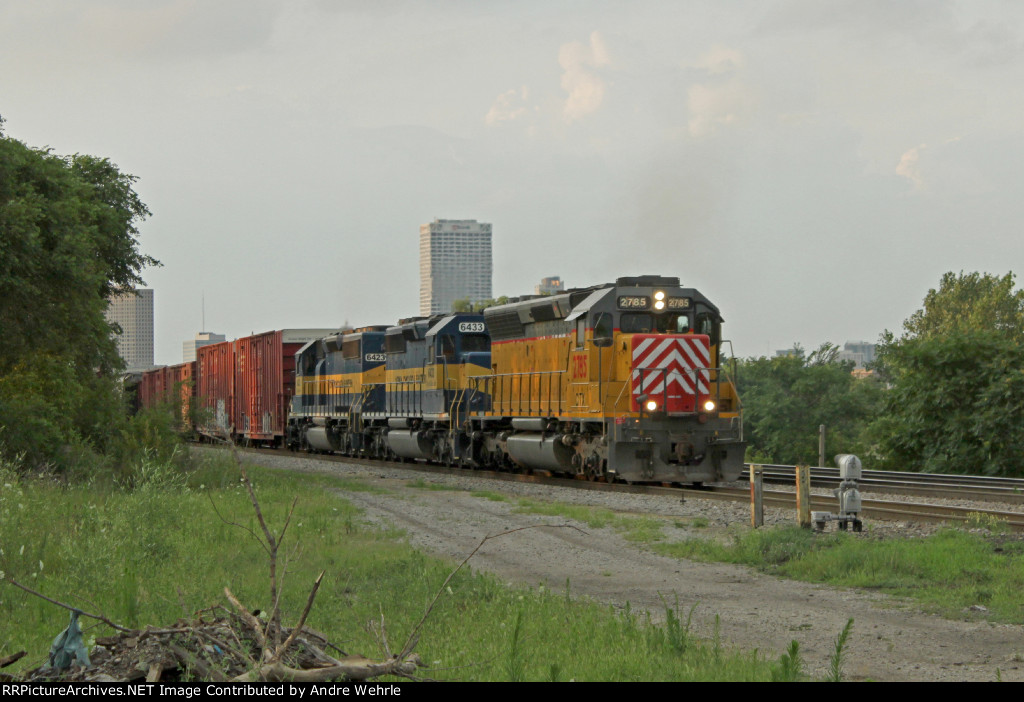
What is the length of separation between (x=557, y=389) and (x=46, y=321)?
964 centimetres

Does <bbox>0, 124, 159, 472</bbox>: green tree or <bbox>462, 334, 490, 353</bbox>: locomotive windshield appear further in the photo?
<bbox>462, 334, 490, 353</bbox>: locomotive windshield

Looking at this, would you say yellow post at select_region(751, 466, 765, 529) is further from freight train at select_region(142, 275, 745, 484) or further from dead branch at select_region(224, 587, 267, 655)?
dead branch at select_region(224, 587, 267, 655)

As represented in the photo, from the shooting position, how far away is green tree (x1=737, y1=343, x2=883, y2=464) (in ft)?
125

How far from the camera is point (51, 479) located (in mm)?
15375

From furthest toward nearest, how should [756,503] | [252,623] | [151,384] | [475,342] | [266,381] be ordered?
1. [151,384]
2. [266,381]
3. [475,342]
4. [756,503]
5. [252,623]

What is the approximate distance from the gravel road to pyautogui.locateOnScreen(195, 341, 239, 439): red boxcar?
2646cm

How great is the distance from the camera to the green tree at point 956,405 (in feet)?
75.3

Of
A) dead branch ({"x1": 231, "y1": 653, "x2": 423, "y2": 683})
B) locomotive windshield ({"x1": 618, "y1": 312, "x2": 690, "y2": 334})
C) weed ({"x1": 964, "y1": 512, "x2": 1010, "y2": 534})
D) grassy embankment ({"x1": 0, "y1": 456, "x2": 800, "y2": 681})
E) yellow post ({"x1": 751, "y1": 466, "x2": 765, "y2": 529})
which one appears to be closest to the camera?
dead branch ({"x1": 231, "y1": 653, "x2": 423, "y2": 683})

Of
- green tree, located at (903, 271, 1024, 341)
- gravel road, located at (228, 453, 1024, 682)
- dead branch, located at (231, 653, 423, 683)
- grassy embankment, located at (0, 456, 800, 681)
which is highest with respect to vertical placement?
green tree, located at (903, 271, 1024, 341)

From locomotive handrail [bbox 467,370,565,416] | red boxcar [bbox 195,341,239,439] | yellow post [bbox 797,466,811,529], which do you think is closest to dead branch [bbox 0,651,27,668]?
yellow post [bbox 797,466,811,529]

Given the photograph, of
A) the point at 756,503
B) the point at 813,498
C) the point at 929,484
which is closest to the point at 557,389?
the point at 813,498

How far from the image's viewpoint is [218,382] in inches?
1756

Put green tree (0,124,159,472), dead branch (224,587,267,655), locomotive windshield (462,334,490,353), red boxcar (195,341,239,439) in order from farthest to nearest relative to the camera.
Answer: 1. red boxcar (195,341,239,439)
2. locomotive windshield (462,334,490,353)
3. green tree (0,124,159,472)
4. dead branch (224,587,267,655)

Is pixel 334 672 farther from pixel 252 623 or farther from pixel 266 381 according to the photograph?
pixel 266 381
